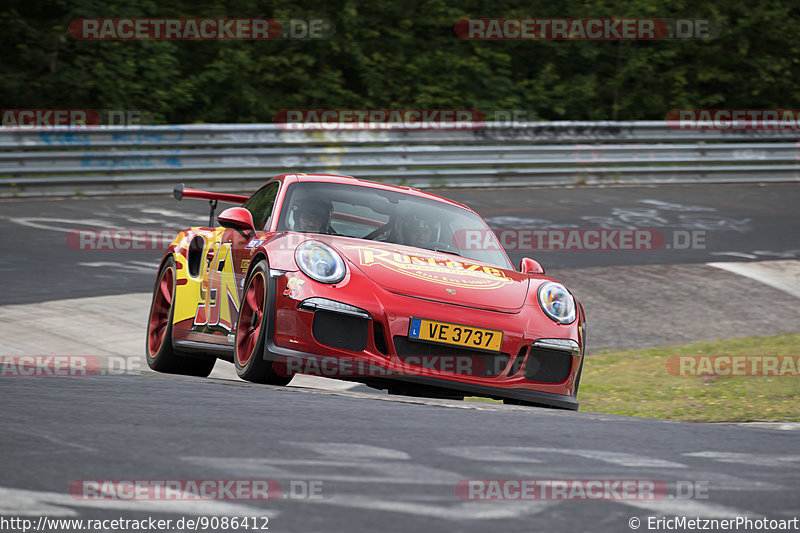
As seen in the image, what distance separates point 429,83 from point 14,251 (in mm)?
13090

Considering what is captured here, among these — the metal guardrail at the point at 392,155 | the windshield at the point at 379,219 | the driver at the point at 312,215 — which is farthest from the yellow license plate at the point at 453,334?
the metal guardrail at the point at 392,155

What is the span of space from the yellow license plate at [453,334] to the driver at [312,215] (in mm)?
1183

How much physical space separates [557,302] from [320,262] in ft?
4.78

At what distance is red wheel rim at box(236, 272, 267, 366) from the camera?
6172mm

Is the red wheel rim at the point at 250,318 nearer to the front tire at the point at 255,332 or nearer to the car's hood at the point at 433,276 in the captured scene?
the front tire at the point at 255,332

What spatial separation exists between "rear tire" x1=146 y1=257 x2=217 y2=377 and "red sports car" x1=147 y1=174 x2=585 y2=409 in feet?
0.56

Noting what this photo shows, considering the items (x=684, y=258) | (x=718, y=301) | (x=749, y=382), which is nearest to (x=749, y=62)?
(x=684, y=258)

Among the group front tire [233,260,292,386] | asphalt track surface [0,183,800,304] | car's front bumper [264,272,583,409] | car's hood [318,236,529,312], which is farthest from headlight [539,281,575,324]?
asphalt track surface [0,183,800,304]

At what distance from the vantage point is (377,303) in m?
5.97

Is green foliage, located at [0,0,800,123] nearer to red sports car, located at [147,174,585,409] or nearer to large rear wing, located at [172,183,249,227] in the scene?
large rear wing, located at [172,183,249,227]

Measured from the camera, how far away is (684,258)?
1325 cm

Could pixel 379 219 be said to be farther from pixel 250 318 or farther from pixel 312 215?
pixel 250 318

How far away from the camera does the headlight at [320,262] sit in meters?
6.02

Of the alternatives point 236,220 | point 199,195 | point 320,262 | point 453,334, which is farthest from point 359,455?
point 199,195
